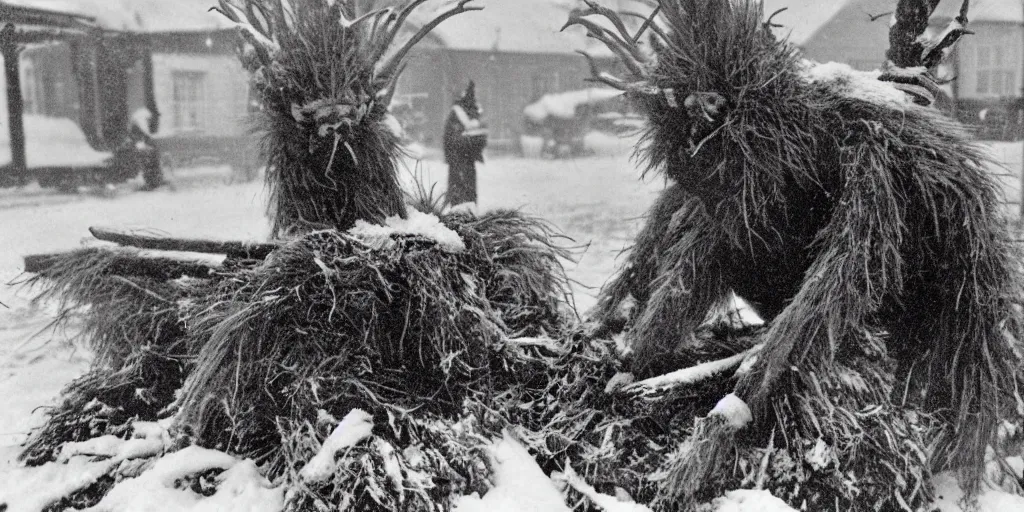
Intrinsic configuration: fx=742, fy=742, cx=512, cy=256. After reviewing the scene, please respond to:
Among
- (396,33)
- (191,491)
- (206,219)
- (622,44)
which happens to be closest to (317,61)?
(396,33)

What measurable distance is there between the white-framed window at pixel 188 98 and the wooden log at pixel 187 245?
64.7ft

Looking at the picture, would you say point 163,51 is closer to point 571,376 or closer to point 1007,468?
point 571,376

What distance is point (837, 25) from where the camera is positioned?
65.3 ft

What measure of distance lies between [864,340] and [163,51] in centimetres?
1746

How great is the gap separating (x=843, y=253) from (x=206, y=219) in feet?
27.4

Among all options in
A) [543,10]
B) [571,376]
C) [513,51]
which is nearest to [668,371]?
[571,376]

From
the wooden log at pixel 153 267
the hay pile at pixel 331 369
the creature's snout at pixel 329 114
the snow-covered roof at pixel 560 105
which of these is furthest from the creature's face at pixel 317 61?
the snow-covered roof at pixel 560 105

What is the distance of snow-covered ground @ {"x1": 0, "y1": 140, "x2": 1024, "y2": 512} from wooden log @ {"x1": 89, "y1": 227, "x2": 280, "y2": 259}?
0.40 feet

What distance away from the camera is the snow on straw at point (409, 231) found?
286cm

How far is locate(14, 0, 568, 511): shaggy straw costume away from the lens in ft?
8.54

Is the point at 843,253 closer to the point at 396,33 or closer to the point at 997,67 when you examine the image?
the point at 396,33

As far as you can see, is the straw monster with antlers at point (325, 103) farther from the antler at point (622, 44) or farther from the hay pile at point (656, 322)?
the antler at point (622, 44)

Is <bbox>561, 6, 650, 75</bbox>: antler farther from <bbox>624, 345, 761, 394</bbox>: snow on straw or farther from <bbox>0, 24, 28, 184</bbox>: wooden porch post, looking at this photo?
<bbox>0, 24, 28, 184</bbox>: wooden porch post

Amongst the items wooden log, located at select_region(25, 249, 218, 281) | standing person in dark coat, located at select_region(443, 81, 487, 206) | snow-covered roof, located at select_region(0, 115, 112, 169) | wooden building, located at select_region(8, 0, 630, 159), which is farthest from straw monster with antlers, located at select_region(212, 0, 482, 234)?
wooden building, located at select_region(8, 0, 630, 159)
